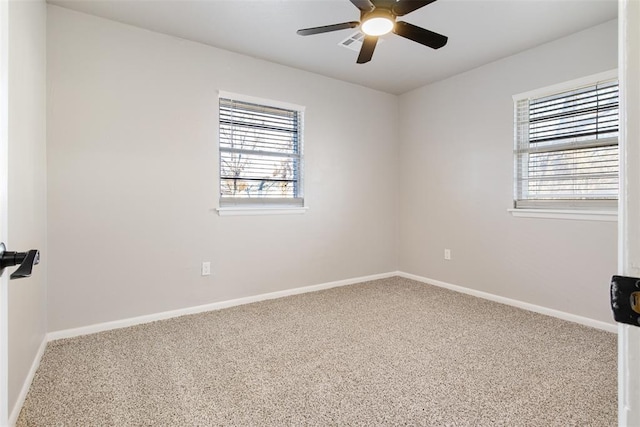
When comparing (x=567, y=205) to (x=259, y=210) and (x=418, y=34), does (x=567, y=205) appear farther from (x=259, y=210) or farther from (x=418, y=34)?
→ (x=259, y=210)

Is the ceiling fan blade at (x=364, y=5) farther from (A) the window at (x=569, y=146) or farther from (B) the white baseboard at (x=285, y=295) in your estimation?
(B) the white baseboard at (x=285, y=295)

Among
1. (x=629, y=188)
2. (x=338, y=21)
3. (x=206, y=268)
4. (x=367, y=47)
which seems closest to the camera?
(x=629, y=188)

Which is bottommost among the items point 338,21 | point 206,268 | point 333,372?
point 333,372

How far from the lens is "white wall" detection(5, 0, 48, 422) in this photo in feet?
5.30

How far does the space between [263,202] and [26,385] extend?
2.21 meters

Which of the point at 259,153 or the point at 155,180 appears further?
the point at 259,153

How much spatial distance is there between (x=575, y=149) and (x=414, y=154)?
172 centimetres

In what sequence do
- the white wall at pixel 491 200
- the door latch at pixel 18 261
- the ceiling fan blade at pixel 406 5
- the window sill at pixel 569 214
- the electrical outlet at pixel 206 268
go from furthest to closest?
1. the electrical outlet at pixel 206 268
2. the white wall at pixel 491 200
3. the window sill at pixel 569 214
4. the ceiling fan blade at pixel 406 5
5. the door latch at pixel 18 261

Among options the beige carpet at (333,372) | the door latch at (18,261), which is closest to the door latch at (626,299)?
the door latch at (18,261)

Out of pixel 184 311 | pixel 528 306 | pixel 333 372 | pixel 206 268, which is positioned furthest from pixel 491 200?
pixel 184 311

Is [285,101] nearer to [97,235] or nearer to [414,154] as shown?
[414,154]

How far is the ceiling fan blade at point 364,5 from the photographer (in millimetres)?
1843

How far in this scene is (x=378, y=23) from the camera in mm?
2059

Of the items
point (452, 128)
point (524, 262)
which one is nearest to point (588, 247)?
point (524, 262)
